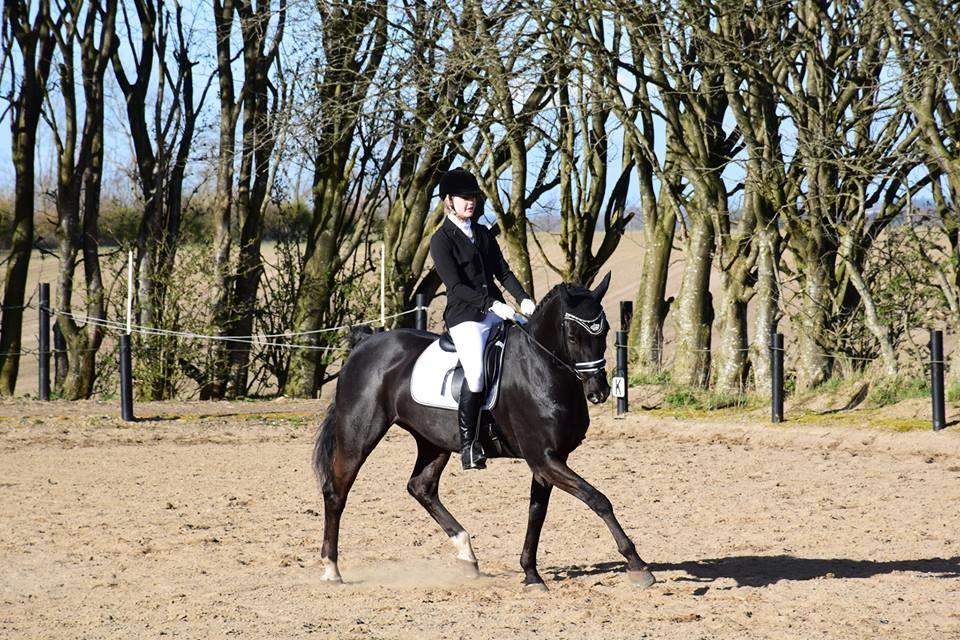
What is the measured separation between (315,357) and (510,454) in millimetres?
14610

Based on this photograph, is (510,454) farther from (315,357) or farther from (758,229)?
(315,357)

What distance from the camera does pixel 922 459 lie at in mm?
12656

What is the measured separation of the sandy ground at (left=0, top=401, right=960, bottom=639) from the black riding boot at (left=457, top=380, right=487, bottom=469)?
75 centimetres

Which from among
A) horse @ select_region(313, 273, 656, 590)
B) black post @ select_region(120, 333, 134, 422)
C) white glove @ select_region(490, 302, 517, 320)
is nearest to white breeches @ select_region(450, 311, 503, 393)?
horse @ select_region(313, 273, 656, 590)

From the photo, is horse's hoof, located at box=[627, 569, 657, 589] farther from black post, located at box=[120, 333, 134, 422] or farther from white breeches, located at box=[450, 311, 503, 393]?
black post, located at box=[120, 333, 134, 422]

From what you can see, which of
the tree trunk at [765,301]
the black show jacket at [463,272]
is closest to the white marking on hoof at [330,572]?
the black show jacket at [463,272]

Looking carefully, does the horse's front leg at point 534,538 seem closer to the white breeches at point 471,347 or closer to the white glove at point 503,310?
the white breeches at point 471,347

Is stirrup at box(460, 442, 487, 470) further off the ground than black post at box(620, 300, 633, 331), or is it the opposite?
black post at box(620, 300, 633, 331)

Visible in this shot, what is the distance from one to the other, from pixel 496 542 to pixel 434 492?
0.92m

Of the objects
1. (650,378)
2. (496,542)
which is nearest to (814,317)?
(650,378)

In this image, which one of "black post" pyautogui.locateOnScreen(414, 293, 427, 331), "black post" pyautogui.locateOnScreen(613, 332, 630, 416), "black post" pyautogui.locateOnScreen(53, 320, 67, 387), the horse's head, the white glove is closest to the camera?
the horse's head

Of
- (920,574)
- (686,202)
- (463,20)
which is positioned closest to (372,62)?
(463,20)

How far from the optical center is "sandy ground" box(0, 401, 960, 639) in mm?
6473

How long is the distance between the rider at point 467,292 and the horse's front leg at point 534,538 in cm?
38
